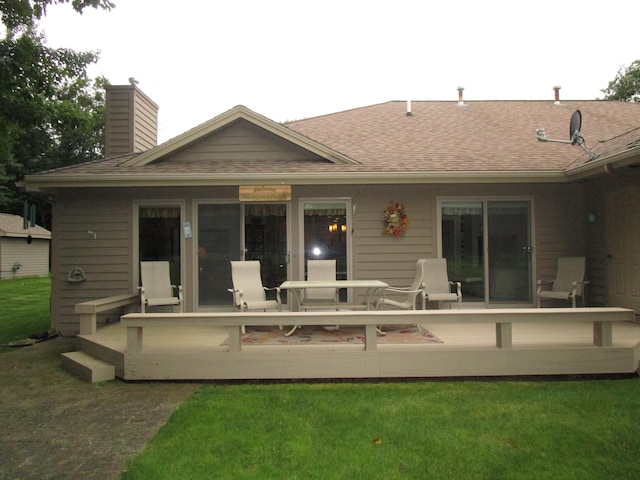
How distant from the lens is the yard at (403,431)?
9.68 feet

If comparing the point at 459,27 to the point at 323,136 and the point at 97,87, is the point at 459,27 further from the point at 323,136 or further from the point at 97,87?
the point at 97,87

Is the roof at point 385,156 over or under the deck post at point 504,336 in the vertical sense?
over

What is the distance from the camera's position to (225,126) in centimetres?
768

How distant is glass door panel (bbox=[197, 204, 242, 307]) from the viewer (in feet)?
24.5

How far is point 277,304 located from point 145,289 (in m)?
2.16

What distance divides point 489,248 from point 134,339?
5.20m

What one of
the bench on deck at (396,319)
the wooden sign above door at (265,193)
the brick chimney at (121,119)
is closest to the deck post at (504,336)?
the bench on deck at (396,319)

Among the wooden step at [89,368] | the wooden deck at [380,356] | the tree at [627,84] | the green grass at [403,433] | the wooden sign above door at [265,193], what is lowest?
the green grass at [403,433]

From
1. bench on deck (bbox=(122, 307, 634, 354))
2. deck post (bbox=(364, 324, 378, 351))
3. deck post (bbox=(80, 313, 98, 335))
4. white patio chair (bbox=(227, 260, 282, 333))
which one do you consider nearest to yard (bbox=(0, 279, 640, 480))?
deck post (bbox=(364, 324, 378, 351))

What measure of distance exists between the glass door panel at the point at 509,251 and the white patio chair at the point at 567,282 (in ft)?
1.11

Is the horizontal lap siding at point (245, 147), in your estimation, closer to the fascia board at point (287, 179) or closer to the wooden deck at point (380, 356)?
the fascia board at point (287, 179)

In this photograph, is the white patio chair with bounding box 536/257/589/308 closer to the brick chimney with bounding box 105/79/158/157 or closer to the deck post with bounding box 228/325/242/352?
the deck post with bounding box 228/325/242/352

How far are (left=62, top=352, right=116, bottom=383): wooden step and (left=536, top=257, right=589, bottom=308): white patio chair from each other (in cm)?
575

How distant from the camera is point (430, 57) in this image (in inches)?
660
